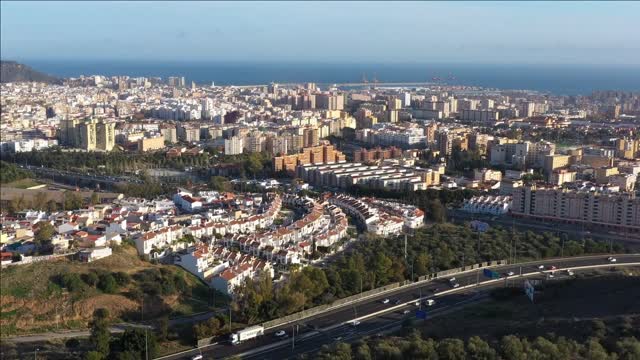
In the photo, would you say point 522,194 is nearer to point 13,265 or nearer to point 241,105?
point 13,265

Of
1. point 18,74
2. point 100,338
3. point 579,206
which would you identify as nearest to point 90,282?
point 100,338

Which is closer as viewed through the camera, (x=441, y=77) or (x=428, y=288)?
(x=428, y=288)

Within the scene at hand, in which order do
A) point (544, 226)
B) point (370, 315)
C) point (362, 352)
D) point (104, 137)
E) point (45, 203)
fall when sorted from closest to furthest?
point (362, 352) < point (370, 315) < point (544, 226) < point (45, 203) < point (104, 137)

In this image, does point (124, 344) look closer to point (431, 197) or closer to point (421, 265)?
point (421, 265)

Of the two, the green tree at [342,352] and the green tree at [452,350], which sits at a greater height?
the green tree at [452,350]

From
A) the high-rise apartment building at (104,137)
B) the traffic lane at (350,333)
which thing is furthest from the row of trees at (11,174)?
the traffic lane at (350,333)

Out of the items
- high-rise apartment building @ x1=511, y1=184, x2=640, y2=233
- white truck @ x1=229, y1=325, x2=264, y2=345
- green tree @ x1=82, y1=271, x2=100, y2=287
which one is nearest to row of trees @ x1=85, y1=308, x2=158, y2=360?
white truck @ x1=229, y1=325, x2=264, y2=345

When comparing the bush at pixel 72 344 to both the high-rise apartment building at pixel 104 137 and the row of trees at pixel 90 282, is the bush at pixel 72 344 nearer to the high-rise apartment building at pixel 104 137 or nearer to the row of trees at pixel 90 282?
the row of trees at pixel 90 282
